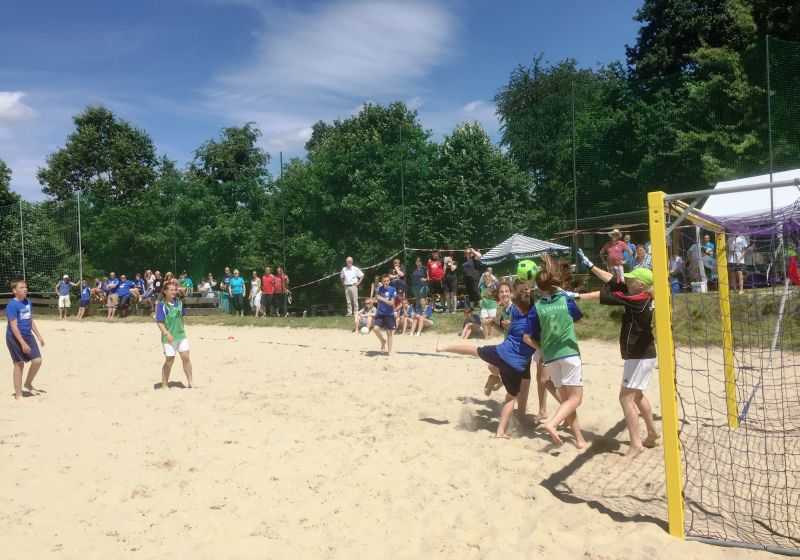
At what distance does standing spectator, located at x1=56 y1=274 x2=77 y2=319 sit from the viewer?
2309cm

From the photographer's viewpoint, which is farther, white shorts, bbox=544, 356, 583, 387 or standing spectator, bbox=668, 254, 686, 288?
standing spectator, bbox=668, 254, 686, 288

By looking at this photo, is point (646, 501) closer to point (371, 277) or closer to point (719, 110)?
point (719, 110)

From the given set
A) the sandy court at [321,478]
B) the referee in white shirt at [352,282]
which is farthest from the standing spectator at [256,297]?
the sandy court at [321,478]

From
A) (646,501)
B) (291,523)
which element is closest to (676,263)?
(646,501)

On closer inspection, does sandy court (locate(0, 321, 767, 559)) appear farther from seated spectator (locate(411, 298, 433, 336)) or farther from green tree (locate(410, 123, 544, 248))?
green tree (locate(410, 123, 544, 248))

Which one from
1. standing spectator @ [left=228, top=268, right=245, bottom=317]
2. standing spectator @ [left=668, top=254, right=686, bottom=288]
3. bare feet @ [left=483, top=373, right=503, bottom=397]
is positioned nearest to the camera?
bare feet @ [left=483, top=373, right=503, bottom=397]

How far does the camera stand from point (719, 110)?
17828 mm

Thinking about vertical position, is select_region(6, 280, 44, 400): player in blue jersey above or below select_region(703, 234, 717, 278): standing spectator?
below

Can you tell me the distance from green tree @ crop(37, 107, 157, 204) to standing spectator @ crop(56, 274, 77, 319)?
1811 centimetres

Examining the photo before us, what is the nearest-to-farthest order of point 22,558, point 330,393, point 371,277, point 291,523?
point 22,558 → point 291,523 → point 330,393 → point 371,277

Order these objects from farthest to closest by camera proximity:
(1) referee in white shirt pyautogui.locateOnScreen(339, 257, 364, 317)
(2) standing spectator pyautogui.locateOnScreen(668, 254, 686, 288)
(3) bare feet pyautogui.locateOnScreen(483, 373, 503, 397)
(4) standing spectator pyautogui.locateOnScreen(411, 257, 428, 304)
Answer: (1) referee in white shirt pyautogui.locateOnScreen(339, 257, 364, 317) < (4) standing spectator pyautogui.locateOnScreen(411, 257, 428, 304) < (2) standing spectator pyautogui.locateOnScreen(668, 254, 686, 288) < (3) bare feet pyautogui.locateOnScreen(483, 373, 503, 397)

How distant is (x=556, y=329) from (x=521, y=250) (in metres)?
13.1

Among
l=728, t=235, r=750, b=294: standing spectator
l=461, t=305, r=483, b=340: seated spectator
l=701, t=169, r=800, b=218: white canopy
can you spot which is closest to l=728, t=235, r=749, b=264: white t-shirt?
l=728, t=235, r=750, b=294: standing spectator

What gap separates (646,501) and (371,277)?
17774 mm
